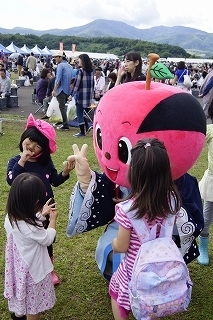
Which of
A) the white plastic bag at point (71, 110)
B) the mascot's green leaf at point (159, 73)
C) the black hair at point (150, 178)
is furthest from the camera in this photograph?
the white plastic bag at point (71, 110)

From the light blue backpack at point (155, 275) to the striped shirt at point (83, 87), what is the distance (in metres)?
6.17

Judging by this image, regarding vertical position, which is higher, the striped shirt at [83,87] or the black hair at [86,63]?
the black hair at [86,63]

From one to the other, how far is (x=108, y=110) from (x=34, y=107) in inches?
408

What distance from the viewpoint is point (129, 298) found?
2002 millimetres

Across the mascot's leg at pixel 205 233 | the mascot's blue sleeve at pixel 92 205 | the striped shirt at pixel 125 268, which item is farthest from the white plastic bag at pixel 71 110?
the striped shirt at pixel 125 268

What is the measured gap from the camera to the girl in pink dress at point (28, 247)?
2.08 metres

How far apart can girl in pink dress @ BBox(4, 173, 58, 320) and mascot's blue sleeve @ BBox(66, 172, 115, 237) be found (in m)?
0.18

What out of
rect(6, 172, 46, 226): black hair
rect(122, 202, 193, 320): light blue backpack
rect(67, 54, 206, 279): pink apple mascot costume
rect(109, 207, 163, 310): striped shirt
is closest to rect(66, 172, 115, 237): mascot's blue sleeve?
rect(67, 54, 206, 279): pink apple mascot costume

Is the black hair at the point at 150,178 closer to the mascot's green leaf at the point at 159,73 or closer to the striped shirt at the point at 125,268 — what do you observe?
the striped shirt at the point at 125,268

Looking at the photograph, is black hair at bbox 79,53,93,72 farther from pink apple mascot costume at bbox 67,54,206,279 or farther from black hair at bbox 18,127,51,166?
pink apple mascot costume at bbox 67,54,206,279

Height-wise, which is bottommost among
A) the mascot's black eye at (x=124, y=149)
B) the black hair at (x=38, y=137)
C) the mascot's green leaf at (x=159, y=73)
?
the black hair at (x=38, y=137)

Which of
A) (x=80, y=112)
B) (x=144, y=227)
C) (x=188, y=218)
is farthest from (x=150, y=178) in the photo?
(x=80, y=112)

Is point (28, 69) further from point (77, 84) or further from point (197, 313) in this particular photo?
point (197, 313)

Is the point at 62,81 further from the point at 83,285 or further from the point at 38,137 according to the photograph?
the point at 83,285
